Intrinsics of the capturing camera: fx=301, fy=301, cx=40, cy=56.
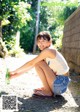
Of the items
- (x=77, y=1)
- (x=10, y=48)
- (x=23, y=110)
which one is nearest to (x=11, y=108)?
(x=23, y=110)

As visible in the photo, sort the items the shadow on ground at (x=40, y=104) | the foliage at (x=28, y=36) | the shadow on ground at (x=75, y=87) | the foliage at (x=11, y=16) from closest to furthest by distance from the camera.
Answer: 1. the shadow on ground at (x=40, y=104)
2. the shadow on ground at (x=75, y=87)
3. the foliage at (x=11, y=16)
4. the foliage at (x=28, y=36)

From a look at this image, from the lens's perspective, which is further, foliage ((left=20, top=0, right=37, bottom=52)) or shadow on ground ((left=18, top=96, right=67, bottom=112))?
foliage ((left=20, top=0, right=37, bottom=52))

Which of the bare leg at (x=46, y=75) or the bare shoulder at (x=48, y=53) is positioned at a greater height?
the bare shoulder at (x=48, y=53)

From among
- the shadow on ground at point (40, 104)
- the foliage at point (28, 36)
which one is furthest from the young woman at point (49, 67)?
the foliage at point (28, 36)

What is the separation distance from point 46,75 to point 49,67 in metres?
0.13

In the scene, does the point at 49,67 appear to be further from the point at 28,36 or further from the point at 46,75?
the point at 28,36

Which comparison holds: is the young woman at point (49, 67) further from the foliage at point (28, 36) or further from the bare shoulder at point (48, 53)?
the foliage at point (28, 36)

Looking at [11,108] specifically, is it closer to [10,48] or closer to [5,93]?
[5,93]

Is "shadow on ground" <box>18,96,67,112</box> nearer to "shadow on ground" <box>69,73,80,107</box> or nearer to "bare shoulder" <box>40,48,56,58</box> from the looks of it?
"shadow on ground" <box>69,73,80,107</box>

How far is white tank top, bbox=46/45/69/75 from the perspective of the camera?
4.62 metres

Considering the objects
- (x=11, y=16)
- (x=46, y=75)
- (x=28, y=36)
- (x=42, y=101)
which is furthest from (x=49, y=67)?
(x=28, y=36)

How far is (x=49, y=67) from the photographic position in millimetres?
4621

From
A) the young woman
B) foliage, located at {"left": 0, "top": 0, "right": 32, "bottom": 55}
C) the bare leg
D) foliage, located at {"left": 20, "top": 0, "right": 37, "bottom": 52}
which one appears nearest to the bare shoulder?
the young woman

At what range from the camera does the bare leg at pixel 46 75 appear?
4.58 meters
